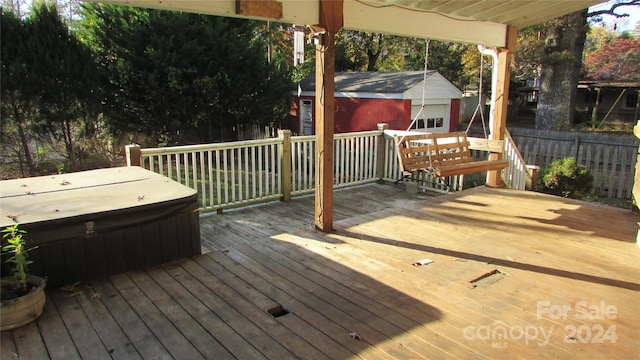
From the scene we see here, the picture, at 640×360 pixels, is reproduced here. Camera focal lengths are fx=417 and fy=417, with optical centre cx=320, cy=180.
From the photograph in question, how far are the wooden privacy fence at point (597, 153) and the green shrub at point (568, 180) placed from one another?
119 inches

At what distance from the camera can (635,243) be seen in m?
3.93

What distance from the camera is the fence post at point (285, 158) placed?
218 inches

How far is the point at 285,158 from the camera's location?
561 centimetres

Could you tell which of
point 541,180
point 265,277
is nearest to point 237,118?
point 541,180

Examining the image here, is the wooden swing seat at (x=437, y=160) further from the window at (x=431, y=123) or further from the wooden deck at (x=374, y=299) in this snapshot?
the window at (x=431, y=123)

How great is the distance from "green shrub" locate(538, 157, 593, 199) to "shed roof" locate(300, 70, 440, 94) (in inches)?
184

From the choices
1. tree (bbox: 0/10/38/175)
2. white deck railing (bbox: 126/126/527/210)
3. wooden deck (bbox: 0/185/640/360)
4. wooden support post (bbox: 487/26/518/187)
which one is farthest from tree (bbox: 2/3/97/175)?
wooden support post (bbox: 487/26/518/187)

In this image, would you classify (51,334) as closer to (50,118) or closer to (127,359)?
(127,359)

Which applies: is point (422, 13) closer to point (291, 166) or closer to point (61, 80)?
point (291, 166)

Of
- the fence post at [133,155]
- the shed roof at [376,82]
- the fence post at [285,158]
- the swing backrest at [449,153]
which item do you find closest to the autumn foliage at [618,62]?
the shed roof at [376,82]

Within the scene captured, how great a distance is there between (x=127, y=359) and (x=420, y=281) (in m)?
1.97

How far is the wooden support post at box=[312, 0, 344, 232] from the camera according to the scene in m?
3.71

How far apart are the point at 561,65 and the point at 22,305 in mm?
13148

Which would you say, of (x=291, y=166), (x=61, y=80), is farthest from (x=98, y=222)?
(x=61, y=80)
